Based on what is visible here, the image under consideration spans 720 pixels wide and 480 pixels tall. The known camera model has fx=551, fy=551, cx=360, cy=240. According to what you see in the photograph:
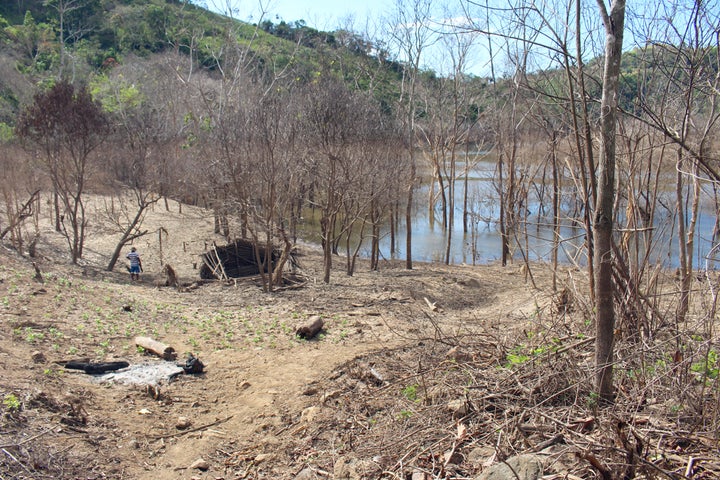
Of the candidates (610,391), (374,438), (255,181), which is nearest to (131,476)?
(374,438)

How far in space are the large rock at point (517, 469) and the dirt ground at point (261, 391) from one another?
0.14m

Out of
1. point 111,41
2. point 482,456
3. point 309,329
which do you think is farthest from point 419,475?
point 111,41

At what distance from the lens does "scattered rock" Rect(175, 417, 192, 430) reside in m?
6.56

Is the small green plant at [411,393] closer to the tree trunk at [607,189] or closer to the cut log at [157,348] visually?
the tree trunk at [607,189]

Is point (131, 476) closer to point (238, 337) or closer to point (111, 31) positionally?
point (238, 337)

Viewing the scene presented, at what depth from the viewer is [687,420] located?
12.8ft

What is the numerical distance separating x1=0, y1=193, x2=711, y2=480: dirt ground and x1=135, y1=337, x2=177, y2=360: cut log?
0.18 m

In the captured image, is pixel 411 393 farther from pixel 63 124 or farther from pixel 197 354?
pixel 63 124

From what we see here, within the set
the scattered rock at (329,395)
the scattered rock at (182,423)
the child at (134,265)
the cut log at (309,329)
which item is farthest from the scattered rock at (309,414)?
the child at (134,265)

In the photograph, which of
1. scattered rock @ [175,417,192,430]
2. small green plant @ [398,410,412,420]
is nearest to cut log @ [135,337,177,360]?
scattered rock @ [175,417,192,430]

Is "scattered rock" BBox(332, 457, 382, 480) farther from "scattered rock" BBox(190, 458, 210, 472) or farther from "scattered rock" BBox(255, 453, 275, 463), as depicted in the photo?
"scattered rock" BBox(190, 458, 210, 472)

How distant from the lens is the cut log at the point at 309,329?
10.2 metres

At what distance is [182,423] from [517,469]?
4348mm

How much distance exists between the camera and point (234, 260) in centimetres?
1919
